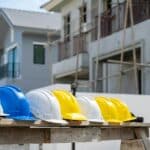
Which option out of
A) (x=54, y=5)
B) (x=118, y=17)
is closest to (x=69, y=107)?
(x=118, y=17)

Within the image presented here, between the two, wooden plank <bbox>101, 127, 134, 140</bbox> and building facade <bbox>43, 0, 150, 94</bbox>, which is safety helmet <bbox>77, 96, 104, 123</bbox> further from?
building facade <bbox>43, 0, 150, 94</bbox>

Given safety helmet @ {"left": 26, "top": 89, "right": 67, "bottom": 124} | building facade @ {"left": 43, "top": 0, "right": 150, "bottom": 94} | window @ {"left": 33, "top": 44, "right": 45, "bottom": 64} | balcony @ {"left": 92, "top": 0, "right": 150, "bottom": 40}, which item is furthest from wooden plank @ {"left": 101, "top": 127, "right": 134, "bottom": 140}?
window @ {"left": 33, "top": 44, "right": 45, "bottom": 64}

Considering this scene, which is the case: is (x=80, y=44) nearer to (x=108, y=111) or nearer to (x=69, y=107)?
(x=108, y=111)

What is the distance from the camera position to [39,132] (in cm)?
714

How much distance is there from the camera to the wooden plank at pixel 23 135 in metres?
6.70

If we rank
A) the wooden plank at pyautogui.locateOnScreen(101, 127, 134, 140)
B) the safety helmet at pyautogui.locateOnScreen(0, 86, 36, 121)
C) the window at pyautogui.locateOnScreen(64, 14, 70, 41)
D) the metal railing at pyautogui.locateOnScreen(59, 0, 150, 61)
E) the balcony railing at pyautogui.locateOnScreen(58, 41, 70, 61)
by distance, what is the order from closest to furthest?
1. the safety helmet at pyautogui.locateOnScreen(0, 86, 36, 121)
2. the wooden plank at pyautogui.locateOnScreen(101, 127, 134, 140)
3. the metal railing at pyautogui.locateOnScreen(59, 0, 150, 61)
4. the balcony railing at pyautogui.locateOnScreen(58, 41, 70, 61)
5. the window at pyautogui.locateOnScreen(64, 14, 70, 41)

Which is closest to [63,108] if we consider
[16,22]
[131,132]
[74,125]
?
[74,125]

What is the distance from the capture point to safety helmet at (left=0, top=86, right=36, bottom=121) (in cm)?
682

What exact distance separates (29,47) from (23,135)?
2531 centimetres

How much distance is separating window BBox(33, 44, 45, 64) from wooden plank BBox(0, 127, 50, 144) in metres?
25.3

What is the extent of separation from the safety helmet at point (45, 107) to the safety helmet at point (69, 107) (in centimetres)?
19

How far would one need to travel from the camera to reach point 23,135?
6914 millimetres

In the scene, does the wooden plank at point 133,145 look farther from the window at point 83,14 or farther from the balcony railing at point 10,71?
the balcony railing at point 10,71

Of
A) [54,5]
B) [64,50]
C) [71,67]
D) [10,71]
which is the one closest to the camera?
[71,67]
